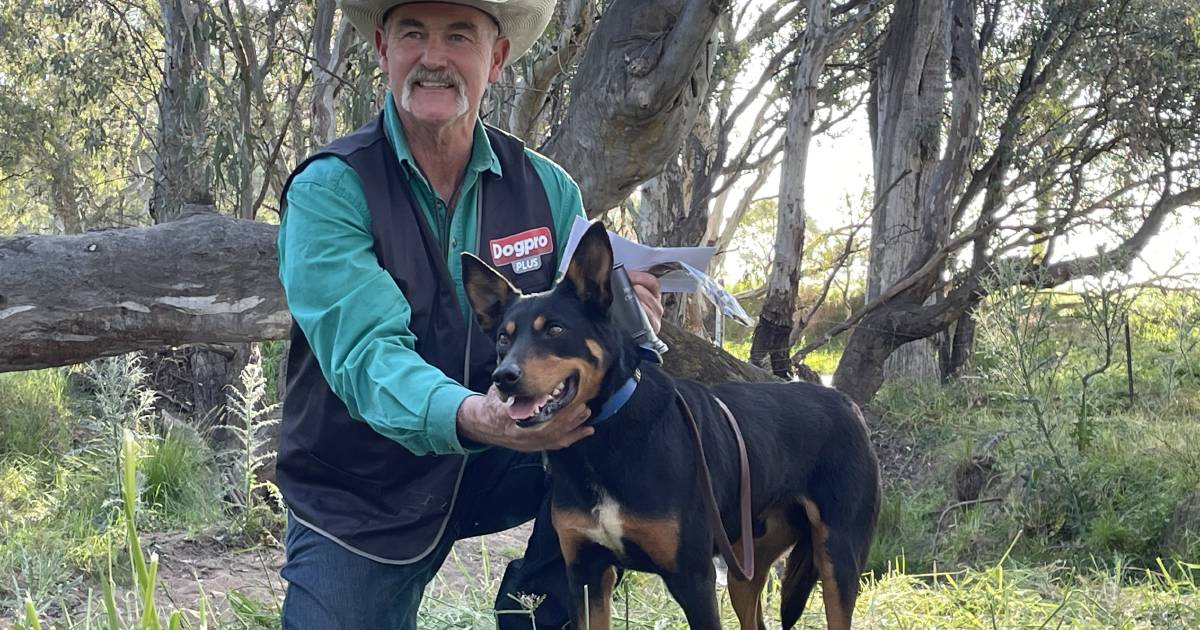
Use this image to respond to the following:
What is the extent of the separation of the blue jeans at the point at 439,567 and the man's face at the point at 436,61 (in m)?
1.00

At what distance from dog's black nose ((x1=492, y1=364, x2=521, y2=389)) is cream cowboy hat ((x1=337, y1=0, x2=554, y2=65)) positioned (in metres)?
1.12

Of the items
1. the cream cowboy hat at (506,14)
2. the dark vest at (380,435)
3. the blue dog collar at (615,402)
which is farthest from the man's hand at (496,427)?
the cream cowboy hat at (506,14)

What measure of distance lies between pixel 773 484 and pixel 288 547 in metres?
1.48

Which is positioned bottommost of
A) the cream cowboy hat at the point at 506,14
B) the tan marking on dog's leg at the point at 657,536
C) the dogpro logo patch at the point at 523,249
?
the tan marking on dog's leg at the point at 657,536

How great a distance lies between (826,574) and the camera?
3742 millimetres

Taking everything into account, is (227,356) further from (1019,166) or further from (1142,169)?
(1142,169)

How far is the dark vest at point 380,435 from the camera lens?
3.14 meters

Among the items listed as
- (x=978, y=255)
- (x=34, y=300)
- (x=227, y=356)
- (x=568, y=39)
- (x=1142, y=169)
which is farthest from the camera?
(x=1142, y=169)

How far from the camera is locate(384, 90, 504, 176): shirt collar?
10.6 ft

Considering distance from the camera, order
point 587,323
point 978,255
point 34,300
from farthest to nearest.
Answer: point 978,255
point 34,300
point 587,323

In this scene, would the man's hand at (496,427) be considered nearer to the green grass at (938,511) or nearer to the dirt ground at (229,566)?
the green grass at (938,511)

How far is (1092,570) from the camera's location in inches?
251

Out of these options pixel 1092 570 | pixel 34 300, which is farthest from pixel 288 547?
pixel 1092 570

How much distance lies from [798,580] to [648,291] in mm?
1307
